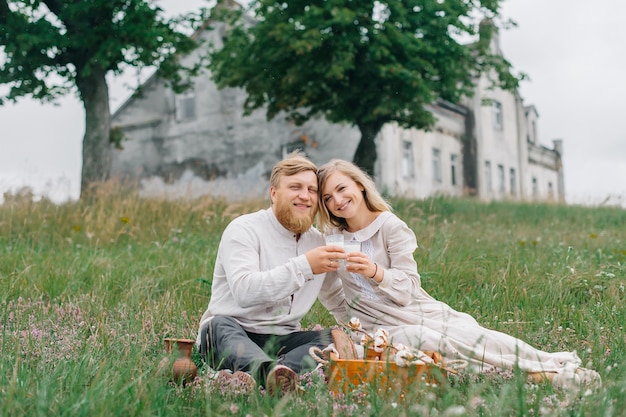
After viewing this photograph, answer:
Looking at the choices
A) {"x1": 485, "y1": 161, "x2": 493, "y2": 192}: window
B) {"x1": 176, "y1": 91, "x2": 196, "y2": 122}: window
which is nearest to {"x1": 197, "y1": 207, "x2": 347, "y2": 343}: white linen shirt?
{"x1": 176, "y1": 91, "x2": 196, "y2": 122}: window

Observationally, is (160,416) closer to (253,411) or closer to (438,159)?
(253,411)

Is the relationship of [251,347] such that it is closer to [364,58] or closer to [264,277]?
[264,277]

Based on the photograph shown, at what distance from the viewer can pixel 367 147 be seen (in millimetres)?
17828

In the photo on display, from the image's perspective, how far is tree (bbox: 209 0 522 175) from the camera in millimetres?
15383

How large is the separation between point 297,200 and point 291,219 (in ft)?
0.40

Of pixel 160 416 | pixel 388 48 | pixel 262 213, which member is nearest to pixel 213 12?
pixel 388 48

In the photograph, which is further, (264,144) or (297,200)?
(264,144)

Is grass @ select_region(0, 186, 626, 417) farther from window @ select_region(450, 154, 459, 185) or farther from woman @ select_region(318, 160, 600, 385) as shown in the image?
window @ select_region(450, 154, 459, 185)

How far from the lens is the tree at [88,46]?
14.5m

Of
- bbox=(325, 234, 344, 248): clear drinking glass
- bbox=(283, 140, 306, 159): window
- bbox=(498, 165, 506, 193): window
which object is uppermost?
bbox=(283, 140, 306, 159): window

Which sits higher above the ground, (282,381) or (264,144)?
(264,144)

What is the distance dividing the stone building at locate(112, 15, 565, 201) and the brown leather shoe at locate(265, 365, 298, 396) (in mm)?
18355

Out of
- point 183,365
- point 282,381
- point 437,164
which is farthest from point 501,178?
point 282,381

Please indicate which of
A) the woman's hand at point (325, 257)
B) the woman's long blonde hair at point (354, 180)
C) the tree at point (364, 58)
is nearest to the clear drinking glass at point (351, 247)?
the woman's hand at point (325, 257)
